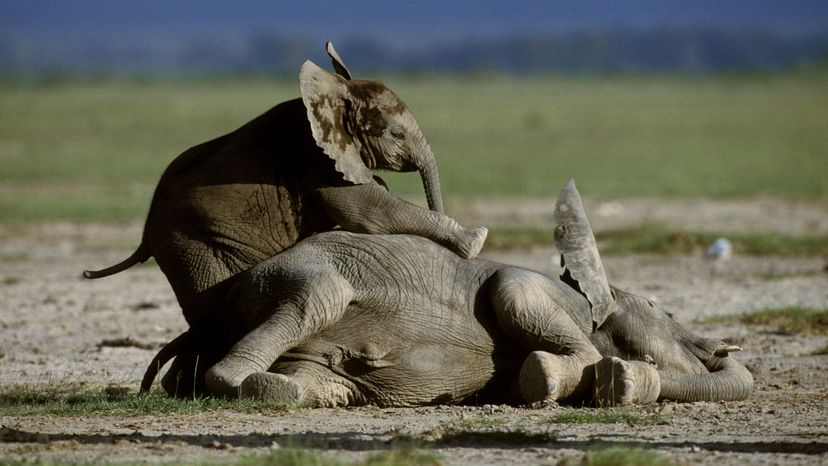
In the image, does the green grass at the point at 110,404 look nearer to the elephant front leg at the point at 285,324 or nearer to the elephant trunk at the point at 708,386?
the elephant front leg at the point at 285,324

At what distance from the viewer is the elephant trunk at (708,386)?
8.64 metres

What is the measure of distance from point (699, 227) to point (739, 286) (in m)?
6.35

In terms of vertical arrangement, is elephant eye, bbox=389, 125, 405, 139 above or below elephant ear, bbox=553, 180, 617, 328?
above

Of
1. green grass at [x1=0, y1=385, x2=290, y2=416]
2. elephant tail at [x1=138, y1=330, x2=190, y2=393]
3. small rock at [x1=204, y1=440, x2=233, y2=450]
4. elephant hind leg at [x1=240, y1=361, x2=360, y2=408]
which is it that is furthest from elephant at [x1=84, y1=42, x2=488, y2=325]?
small rock at [x1=204, y1=440, x2=233, y2=450]

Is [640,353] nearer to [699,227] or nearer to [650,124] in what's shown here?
[699,227]

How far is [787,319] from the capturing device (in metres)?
12.1

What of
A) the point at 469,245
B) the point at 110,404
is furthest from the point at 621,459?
the point at 110,404

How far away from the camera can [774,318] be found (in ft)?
39.8

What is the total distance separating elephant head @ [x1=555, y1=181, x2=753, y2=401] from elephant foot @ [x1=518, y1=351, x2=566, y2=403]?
2.10 ft

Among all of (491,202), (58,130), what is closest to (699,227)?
(491,202)

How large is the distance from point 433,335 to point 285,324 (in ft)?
2.90

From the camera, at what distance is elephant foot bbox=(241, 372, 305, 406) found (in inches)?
309

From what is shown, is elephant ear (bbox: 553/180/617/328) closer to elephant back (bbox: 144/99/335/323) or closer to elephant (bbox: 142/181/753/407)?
elephant (bbox: 142/181/753/407)

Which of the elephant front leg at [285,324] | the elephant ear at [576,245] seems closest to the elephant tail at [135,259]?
the elephant front leg at [285,324]
